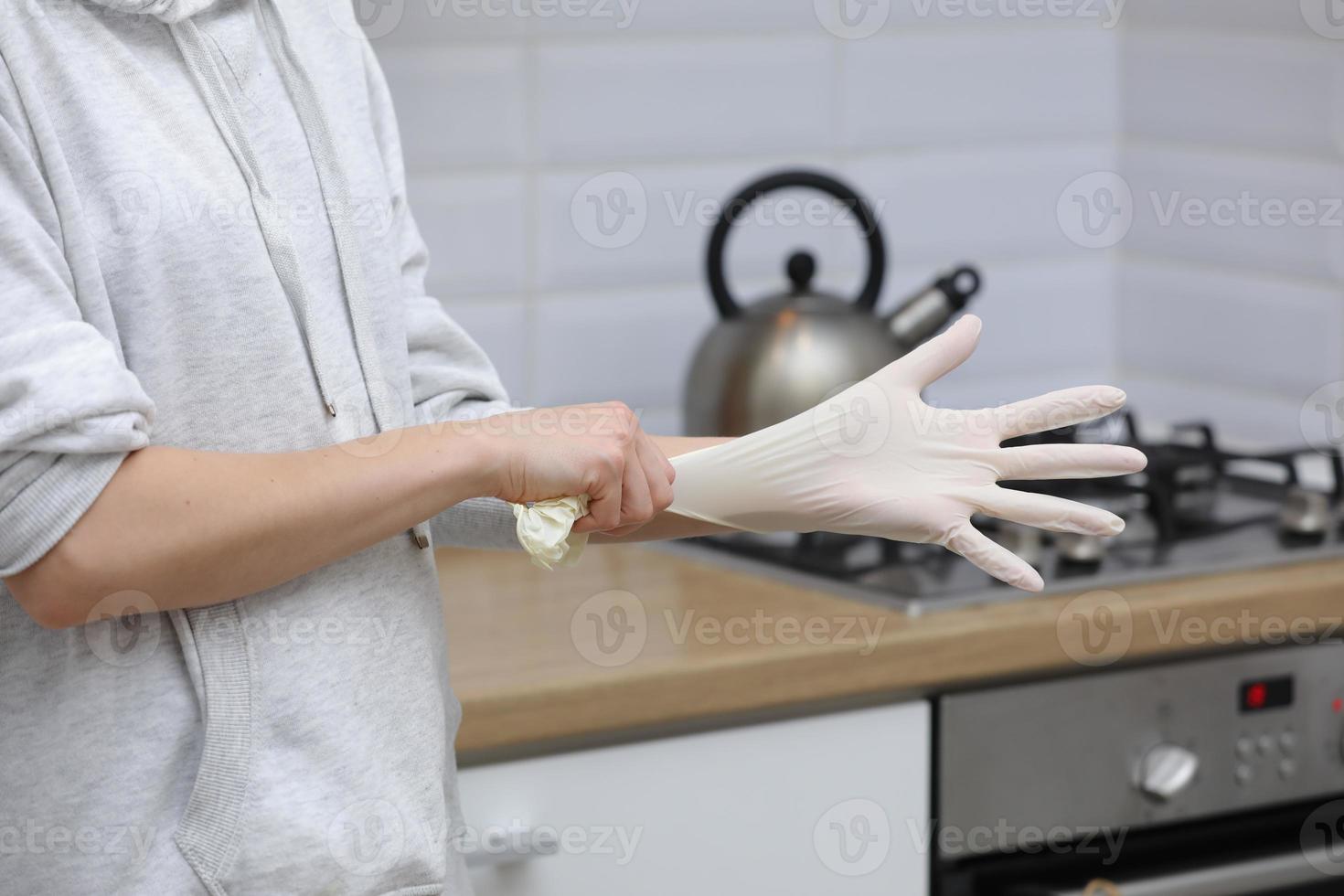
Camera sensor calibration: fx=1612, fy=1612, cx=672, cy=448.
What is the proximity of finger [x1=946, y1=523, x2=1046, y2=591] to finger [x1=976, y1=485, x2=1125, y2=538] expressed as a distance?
18mm

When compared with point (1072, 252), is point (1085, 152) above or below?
above

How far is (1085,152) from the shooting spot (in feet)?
6.31

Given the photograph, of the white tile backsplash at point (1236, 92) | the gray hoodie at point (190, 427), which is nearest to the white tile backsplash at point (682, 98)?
the white tile backsplash at point (1236, 92)

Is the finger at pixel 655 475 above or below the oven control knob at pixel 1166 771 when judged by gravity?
above

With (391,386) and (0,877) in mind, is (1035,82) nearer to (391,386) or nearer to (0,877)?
(391,386)

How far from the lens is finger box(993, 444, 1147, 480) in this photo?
33.3 inches

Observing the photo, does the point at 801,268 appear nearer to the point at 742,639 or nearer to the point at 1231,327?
the point at 742,639

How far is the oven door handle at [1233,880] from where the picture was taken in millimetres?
1316

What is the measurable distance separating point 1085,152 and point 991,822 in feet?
3.08

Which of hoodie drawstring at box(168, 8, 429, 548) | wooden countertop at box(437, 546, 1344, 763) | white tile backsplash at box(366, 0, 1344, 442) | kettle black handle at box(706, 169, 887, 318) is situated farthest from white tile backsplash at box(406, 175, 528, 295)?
hoodie drawstring at box(168, 8, 429, 548)

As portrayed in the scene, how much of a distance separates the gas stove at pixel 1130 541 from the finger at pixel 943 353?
16.2 inches

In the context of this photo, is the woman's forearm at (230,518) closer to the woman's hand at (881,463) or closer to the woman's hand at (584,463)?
the woman's hand at (584,463)

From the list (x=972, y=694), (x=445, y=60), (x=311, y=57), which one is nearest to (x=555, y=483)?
(x=311, y=57)

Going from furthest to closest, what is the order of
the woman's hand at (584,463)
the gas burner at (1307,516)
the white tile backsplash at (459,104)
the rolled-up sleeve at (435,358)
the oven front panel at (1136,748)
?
the white tile backsplash at (459,104) → the gas burner at (1307,516) → the oven front panel at (1136,748) → the rolled-up sleeve at (435,358) → the woman's hand at (584,463)
